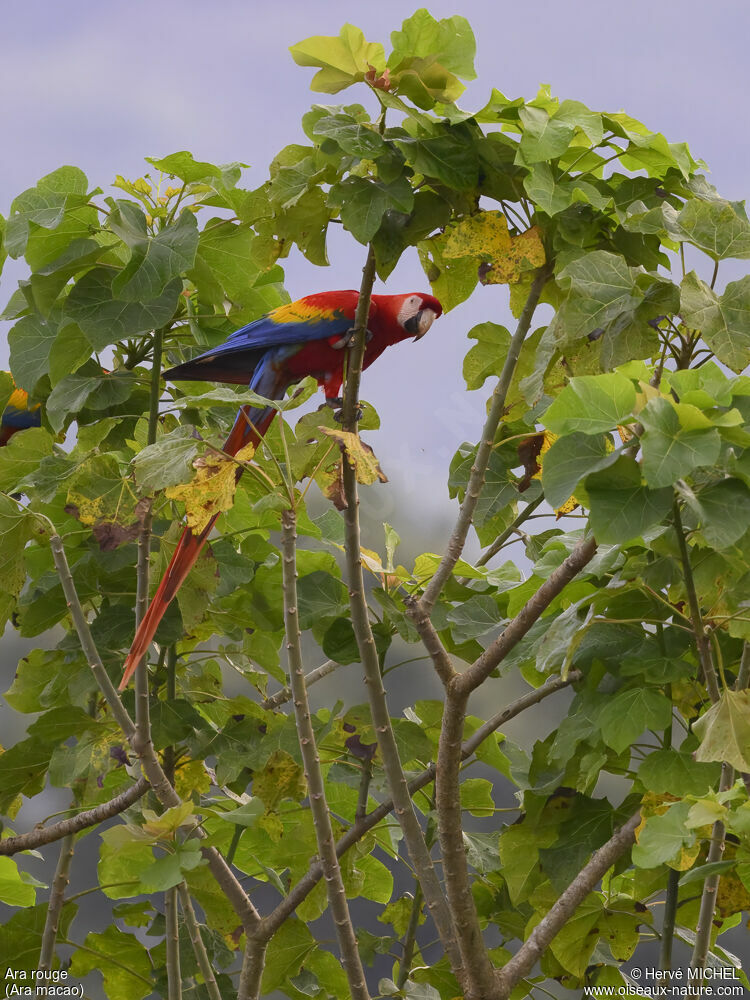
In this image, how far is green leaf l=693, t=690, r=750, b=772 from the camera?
834 millimetres

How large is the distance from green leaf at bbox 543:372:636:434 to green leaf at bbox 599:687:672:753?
35 centimetres

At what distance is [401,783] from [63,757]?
0.47 m

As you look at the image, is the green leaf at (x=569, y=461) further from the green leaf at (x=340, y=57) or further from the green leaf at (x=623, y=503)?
the green leaf at (x=340, y=57)

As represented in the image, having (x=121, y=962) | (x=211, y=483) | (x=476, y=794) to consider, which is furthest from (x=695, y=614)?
(x=121, y=962)

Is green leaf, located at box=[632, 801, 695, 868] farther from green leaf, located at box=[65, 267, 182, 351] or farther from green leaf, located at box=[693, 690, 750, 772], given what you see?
green leaf, located at box=[65, 267, 182, 351]

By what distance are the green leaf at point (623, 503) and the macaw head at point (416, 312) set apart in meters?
0.52

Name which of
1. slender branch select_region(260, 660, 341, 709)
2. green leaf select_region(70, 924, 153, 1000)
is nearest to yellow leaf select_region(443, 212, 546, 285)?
slender branch select_region(260, 660, 341, 709)

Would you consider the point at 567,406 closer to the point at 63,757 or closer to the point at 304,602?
the point at 304,602

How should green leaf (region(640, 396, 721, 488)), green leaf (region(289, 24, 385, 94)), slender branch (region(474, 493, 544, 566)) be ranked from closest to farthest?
green leaf (region(640, 396, 721, 488)) → green leaf (region(289, 24, 385, 94)) → slender branch (region(474, 493, 544, 566))

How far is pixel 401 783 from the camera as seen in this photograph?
1.02m

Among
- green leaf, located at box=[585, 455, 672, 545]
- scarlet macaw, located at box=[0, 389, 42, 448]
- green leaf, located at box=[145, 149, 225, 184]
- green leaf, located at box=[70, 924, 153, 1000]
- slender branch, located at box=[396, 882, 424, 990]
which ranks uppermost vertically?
green leaf, located at box=[145, 149, 225, 184]

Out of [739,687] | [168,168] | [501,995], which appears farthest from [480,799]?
[168,168]

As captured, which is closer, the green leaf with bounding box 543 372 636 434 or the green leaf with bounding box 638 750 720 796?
the green leaf with bounding box 543 372 636 434

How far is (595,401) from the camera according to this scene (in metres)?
0.81
